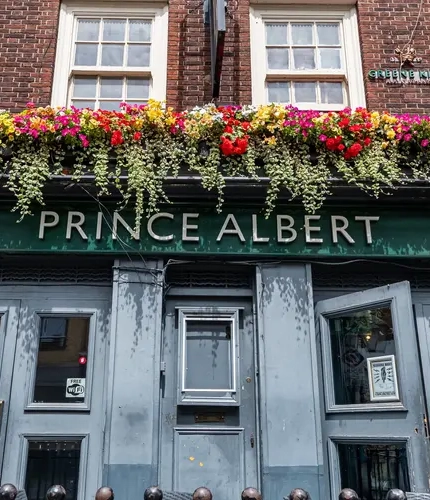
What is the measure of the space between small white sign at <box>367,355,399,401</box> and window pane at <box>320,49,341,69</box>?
4.07 meters

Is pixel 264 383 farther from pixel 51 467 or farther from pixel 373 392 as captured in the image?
pixel 51 467

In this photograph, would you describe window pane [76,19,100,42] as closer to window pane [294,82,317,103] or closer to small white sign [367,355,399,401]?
window pane [294,82,317,103]

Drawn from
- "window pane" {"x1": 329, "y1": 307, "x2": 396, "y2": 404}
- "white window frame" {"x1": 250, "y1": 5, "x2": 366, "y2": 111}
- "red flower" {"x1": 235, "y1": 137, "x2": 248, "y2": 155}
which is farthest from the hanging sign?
"window pane" {"x1": 329, "y1": 307, "x2": 396, "y2": 404}

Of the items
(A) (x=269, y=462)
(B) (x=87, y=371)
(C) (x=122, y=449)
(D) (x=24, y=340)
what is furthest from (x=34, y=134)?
(A) (x=269, y=462)

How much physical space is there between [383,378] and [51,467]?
3555 millimetres

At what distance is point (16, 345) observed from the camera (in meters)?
6.03

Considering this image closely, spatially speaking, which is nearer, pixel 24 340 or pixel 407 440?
pixel 407 440

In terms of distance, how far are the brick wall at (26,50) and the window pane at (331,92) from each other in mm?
3622

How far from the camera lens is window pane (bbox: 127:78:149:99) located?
735cm

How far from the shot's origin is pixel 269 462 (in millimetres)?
5465

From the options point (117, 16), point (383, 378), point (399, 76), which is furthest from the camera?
point (117, 16)

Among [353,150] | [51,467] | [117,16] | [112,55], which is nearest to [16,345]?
[51,467]

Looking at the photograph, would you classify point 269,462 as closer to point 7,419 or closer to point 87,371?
point 87,371

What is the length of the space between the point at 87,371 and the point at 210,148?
9.21 feet
